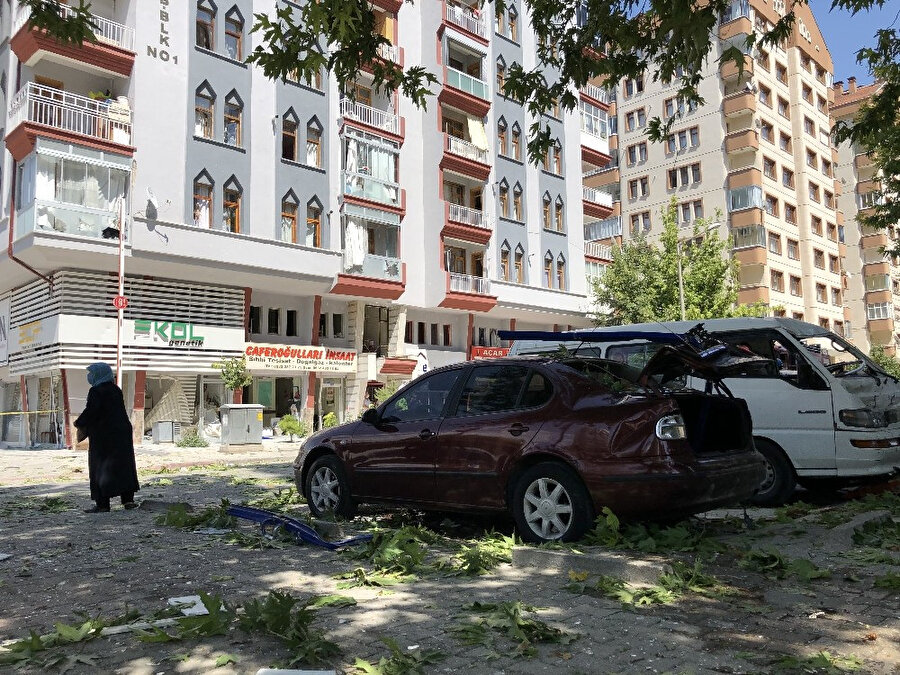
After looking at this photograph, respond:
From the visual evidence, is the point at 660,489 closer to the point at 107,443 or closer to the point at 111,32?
the point at 107,443

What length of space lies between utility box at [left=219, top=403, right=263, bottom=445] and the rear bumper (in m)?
18.5

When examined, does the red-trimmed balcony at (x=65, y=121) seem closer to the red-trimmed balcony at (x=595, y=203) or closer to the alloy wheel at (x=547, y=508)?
the alloy wheel at (x=547, y=508)

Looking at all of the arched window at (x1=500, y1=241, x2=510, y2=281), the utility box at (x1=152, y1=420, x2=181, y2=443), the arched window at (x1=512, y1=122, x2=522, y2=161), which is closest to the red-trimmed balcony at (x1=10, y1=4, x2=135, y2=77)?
the utility box at (x1=152, y1=420, x2=181, y2=443)

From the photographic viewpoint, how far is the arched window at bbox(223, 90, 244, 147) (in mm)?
27844

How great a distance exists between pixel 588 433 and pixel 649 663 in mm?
2473

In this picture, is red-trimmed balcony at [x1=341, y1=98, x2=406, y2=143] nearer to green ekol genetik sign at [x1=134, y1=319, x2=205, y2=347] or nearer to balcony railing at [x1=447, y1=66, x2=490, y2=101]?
balcony railing at [x1=447, y1=66, x2=490, y2=101]

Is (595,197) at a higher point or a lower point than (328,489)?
higher

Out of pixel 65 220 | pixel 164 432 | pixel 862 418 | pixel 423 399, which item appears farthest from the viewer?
pixel 164 432

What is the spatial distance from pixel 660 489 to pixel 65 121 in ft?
77.7

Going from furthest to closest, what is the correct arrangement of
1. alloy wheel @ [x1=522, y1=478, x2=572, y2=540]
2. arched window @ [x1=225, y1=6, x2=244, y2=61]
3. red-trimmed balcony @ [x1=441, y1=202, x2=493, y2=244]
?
red-trimmed balcony @ [x1=441, y1=202, x2=493, y2=244] < arched window @ [x1=225, y1=6, x2=244, y2=61] < alloy wheel @ [x1=522, y1=478, x2=572, y2=540]

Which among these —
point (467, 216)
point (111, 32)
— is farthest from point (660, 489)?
point (467, 216)

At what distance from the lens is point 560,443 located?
6008mm

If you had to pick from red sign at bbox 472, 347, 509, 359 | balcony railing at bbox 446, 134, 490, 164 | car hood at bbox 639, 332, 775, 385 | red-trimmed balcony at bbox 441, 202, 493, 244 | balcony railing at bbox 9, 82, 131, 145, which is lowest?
car hood at bbox 639, 332, 775, 385

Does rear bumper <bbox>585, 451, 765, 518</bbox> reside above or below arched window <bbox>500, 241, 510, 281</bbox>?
below
